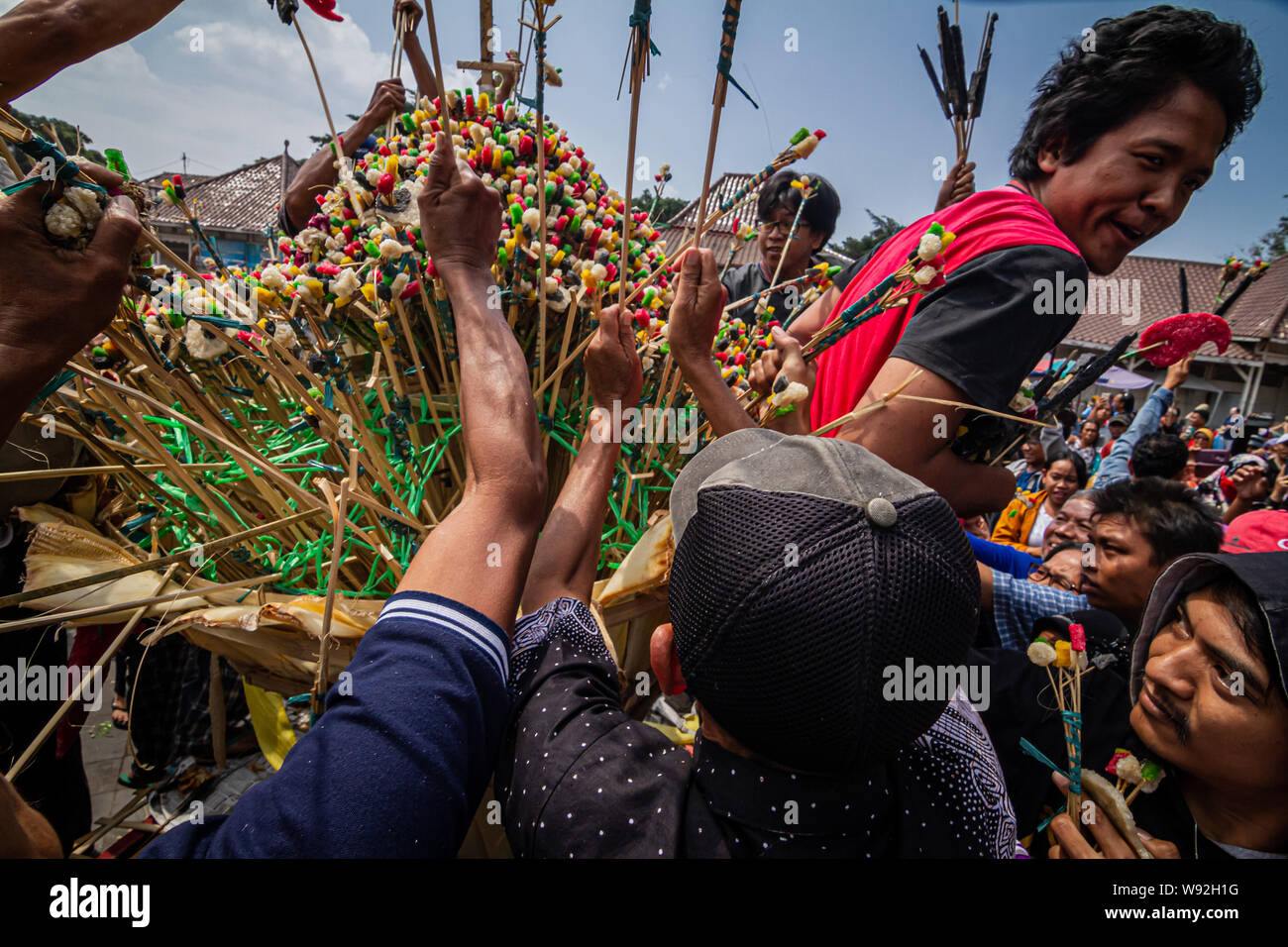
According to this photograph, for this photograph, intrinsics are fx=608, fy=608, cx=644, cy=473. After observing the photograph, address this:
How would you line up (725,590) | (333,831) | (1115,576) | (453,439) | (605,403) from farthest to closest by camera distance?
(1115,576), (453,439), (605,403), (725,590), (333,831)

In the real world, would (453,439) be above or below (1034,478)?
above

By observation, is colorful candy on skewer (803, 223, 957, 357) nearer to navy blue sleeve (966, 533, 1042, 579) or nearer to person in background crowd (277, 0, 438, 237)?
person in background crowd (277, 0, 438, 237)

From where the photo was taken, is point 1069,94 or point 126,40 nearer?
point 126,40

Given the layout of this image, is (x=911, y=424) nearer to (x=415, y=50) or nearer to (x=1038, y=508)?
(x=415, y=50)

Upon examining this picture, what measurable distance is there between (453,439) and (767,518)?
2.50 feet

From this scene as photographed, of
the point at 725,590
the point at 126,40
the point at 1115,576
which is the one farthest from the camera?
the point at 1115,576

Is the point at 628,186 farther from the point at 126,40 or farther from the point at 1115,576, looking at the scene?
the point at 1115,576

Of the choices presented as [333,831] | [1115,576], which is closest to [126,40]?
[333,831]

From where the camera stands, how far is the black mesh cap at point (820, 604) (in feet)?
2.14

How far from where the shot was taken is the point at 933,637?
685 mm

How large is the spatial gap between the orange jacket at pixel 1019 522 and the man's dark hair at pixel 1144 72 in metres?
3.45

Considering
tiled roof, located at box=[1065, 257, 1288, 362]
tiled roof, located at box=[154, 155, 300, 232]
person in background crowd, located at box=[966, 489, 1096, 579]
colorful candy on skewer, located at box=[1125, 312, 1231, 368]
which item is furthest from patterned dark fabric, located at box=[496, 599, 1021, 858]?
tiled roof, located at box=[154, 155, 300, 232]

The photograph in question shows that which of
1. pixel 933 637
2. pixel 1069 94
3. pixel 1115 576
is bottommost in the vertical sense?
pixel 1115 576

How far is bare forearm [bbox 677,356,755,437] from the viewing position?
3.48ft
